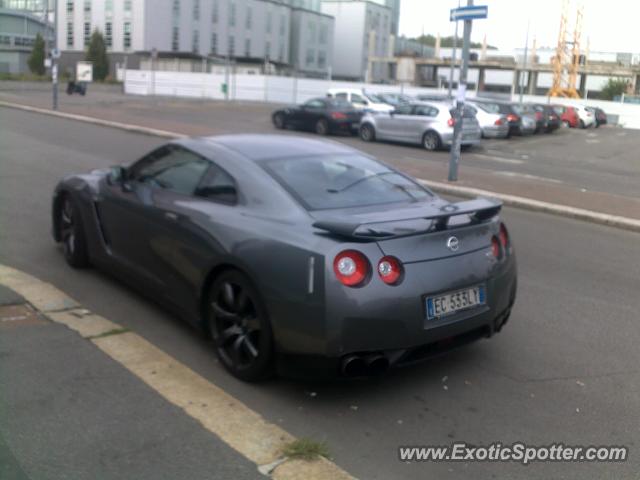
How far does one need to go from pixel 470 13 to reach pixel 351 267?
37.1ft

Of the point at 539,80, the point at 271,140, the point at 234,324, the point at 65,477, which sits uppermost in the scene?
the point at 539,80

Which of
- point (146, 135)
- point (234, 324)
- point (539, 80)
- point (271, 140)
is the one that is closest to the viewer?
point (234, 324)

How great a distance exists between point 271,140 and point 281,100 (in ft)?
193

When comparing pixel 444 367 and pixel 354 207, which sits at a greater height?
pixel 354 207

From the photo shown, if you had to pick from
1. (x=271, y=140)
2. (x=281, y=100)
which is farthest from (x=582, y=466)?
(x=281, y=100)

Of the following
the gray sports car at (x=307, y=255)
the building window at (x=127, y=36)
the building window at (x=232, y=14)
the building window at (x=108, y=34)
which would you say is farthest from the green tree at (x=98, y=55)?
the gray sports car at (x=307, y=255)

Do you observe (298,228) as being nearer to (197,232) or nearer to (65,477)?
(197,232)

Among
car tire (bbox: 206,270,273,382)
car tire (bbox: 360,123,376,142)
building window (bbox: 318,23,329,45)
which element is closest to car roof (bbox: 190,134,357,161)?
car tire (bbox: 206,270,273,382)

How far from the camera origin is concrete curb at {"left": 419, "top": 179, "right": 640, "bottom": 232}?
34.8 feet

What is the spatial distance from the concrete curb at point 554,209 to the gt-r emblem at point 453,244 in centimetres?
714

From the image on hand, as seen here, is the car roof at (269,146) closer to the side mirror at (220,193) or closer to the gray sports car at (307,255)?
the gray sports car at (307,255)

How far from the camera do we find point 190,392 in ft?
14.0

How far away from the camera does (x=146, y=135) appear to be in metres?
22.3

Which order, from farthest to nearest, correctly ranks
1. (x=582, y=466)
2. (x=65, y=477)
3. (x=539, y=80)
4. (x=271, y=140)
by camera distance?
(x=539, y=80) → (x=271, y=140) → (x=582, y=466) → (x=65, y=477)
